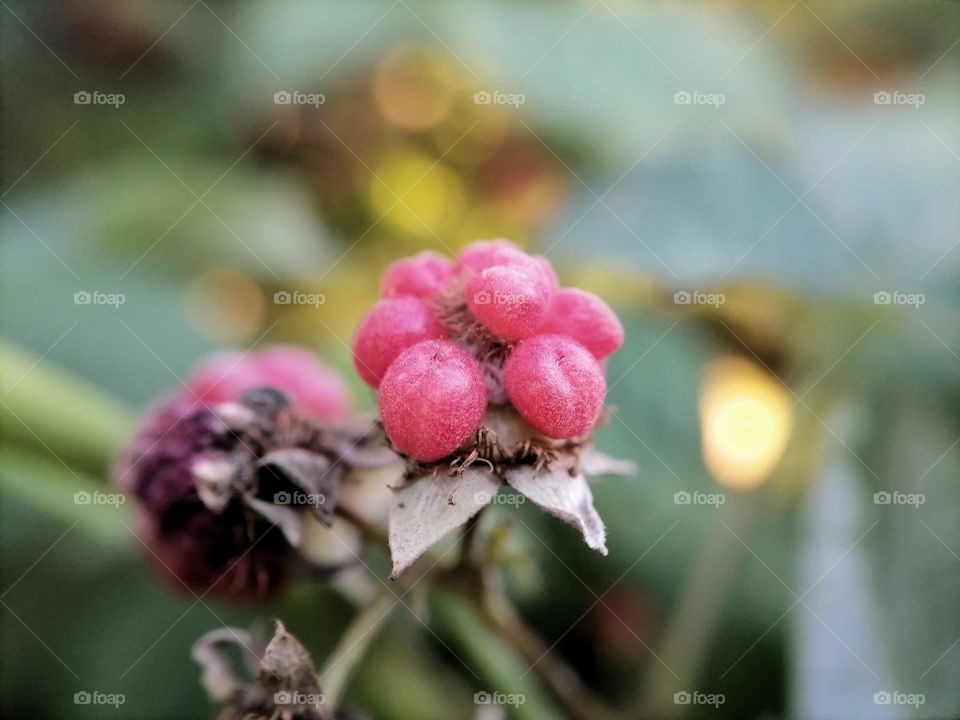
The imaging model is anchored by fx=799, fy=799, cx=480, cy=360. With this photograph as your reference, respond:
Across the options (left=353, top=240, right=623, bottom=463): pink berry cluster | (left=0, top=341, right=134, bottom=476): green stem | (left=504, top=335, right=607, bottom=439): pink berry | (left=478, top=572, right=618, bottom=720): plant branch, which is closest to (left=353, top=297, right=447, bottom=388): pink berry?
(left=353, top=240, right=623, bottom=463): pink berry cluster

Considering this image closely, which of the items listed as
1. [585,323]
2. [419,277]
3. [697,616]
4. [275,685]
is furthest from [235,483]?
[697,616]

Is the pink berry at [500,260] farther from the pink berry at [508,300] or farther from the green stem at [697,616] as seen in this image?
the green stem at [697,616]

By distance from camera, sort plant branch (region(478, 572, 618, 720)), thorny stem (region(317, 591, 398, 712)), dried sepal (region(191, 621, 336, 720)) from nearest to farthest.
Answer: dried sepal (region(191, 621, 336, 720)) < thorny stem (region(317, 591, 398, 712)) < plant branch (region(478, 572, 618, 720))

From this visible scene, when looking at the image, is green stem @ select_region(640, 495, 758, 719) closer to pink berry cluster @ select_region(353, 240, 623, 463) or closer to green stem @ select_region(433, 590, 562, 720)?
green stem @ select_region(433, 590, 562, 720)

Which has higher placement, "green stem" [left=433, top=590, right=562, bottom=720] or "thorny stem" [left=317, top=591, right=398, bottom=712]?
"thorny stem" [left=317, top=591, right=398, bottom=712]

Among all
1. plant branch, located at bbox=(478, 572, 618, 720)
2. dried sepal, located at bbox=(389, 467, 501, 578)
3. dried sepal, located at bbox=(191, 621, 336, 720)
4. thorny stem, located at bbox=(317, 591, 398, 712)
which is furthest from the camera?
plant branch, located at bbox=(478, 572, 618, 720)

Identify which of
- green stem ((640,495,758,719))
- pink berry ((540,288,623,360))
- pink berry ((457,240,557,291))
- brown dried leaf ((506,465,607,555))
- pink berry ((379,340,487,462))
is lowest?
green stem ((640,495,758,719))

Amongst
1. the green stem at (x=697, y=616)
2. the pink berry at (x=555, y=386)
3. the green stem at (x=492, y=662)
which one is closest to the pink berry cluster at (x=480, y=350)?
the pink berry at (x=555, y=386)

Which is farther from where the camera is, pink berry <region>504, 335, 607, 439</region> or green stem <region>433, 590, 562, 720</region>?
green stem <region>433, 590, 562, 720</region>

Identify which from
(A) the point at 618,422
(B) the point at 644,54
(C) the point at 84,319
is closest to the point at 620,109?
(B) the point at 644,54
